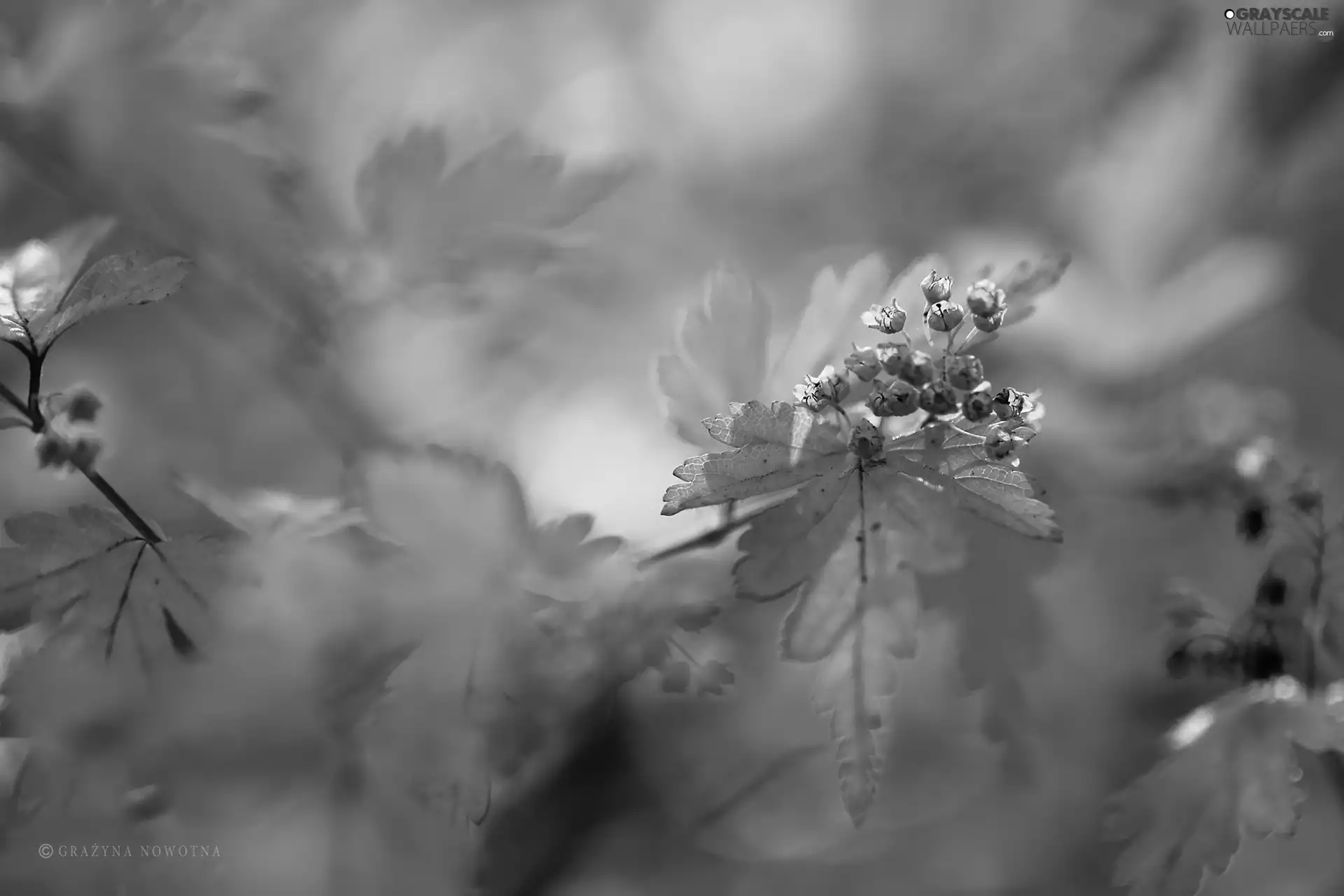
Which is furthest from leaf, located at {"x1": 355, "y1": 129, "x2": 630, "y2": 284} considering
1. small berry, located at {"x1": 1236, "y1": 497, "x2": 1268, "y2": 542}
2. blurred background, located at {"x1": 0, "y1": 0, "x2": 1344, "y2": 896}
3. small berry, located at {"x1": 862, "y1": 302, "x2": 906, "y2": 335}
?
small berry, located at {"x1": 1236, "y1": 497, "x2": 1268, "y2": 542}

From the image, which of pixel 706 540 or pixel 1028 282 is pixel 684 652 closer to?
pixel 706 540

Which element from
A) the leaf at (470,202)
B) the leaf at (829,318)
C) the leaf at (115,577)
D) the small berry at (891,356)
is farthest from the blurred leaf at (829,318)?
the leaf at (115,577)

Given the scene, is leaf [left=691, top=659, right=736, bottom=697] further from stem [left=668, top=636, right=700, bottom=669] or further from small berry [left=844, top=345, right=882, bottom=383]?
small berry [left=844, top=345, right=882, bottom=383]

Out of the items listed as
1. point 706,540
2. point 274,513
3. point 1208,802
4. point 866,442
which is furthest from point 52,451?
point 1208,802

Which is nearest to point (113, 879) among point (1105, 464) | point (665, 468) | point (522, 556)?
point (522, 556)

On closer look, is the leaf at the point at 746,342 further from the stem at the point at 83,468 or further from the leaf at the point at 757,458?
the stem at the point at 83,468

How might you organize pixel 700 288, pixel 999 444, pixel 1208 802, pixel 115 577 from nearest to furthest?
pixel 999 444
pixel 115 577
pixel 1208 802
pixel 700 288

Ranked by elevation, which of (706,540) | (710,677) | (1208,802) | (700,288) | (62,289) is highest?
(700,288)
